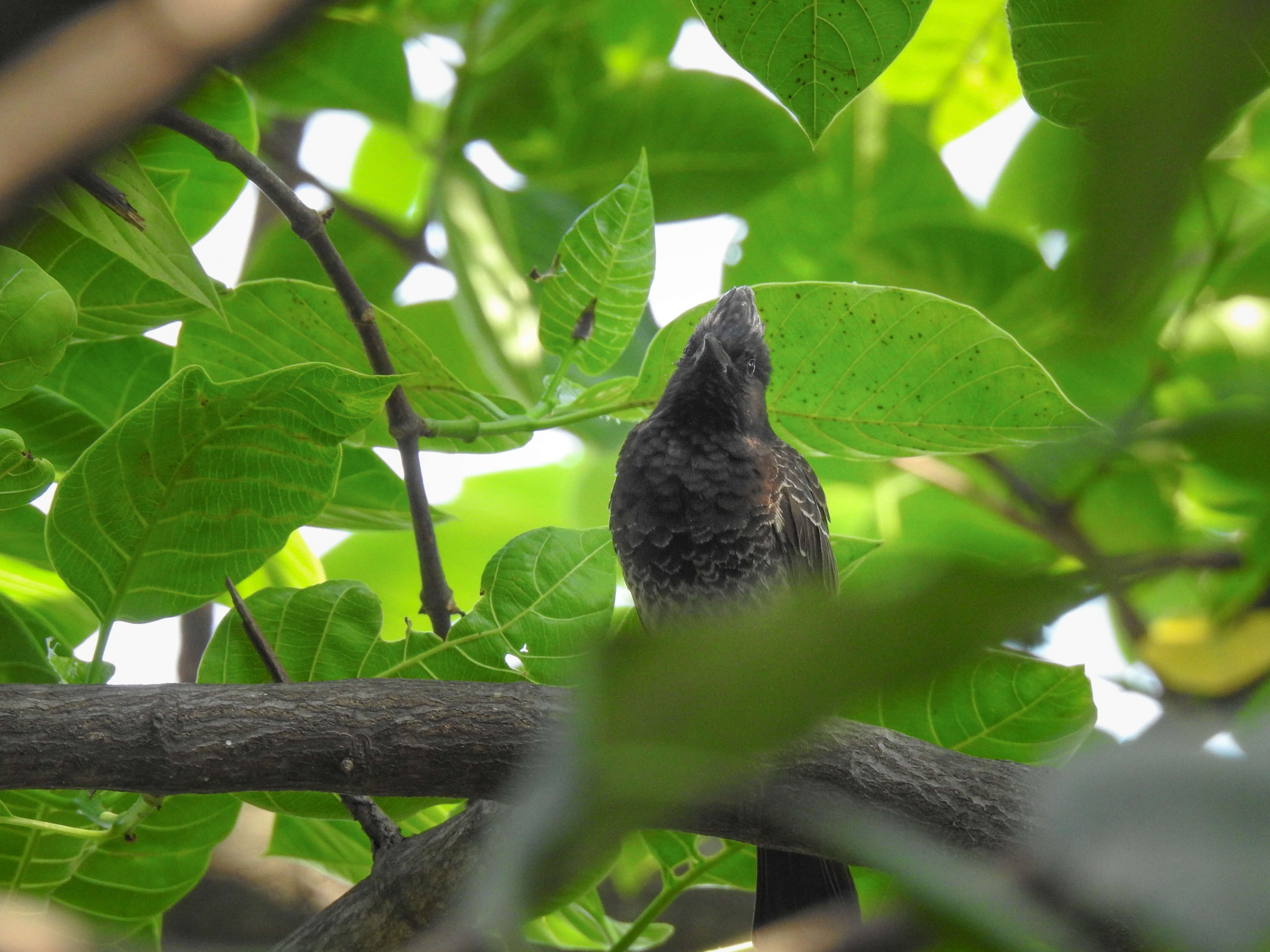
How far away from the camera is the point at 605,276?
1595mm

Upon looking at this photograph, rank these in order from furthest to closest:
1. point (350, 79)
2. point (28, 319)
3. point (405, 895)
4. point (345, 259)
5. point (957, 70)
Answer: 1. point (957, 70)
2. point (345, 259)
3. point (350, 79)
4. point (405, 895)
5. point (28, 319)

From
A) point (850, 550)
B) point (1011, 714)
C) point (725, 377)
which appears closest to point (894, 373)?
point (850, 550)

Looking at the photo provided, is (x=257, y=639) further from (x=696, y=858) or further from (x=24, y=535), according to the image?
(x=696, y=858)

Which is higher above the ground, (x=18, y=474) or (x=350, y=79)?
(x=350, y=79)

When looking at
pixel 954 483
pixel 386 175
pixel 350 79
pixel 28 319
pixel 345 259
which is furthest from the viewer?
pixel 386 175

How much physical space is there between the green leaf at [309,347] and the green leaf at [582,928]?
2.68 ft

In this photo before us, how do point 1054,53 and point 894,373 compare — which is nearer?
point 1054,53

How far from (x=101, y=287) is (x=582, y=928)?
1.33 metres

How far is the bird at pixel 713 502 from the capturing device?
230 centimetres

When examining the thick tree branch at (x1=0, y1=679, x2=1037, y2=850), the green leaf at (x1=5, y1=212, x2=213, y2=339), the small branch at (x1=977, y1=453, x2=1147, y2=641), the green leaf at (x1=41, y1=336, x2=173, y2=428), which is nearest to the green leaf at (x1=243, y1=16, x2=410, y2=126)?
the green leaf at (x1=41, y1=336, x2=173, y2=428)

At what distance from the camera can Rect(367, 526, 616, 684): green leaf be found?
1.48 metres

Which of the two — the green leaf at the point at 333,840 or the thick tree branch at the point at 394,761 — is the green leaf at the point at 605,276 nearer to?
the thick tree branch at the point at 394,761

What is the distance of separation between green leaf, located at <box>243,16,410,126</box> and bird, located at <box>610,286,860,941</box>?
86cm

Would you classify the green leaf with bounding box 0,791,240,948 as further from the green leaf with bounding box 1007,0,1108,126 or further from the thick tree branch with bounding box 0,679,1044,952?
the green leaf with bounding box 1007,0,1108,126
